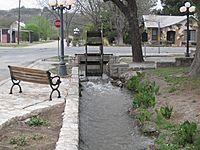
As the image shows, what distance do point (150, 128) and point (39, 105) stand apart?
2750 millimetres

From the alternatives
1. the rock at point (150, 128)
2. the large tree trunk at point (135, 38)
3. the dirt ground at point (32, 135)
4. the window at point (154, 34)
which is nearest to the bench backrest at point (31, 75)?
the dirt ground at point (32, 135)

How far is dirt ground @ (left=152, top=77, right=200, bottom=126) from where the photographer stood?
9008 millimetres

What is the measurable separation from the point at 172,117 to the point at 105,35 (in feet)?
156

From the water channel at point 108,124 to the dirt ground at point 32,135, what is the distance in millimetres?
645

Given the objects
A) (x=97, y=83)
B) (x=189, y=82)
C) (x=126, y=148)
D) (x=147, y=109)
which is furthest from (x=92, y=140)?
(x=97, y=83)

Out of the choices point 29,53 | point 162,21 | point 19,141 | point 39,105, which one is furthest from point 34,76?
point 162,21

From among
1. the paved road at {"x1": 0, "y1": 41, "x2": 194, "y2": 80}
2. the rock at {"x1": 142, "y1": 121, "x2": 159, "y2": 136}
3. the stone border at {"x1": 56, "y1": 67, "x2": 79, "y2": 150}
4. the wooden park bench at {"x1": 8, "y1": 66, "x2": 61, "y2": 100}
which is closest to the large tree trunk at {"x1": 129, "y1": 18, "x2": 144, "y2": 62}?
the paved road at {"x1": 0, "y1": 41, "x2": 194, "y2": 80}

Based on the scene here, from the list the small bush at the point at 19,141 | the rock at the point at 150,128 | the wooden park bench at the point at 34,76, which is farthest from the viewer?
the wooden park bench at the point at 34,76

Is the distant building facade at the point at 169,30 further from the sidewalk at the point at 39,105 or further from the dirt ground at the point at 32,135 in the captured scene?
the dirt ground at the point at 32,135

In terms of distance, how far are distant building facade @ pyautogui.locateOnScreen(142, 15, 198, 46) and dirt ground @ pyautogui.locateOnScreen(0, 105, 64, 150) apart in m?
44.7

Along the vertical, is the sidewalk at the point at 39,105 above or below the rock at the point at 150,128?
above

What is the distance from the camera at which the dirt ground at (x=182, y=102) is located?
29.6 feet

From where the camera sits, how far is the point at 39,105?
9.76 metres

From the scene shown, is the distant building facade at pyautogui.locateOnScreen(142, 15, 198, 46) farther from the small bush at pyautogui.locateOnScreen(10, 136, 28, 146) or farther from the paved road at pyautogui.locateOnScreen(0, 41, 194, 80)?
the small bush at pyautogui.locateOnScreen(10, 136, 28, 146)
